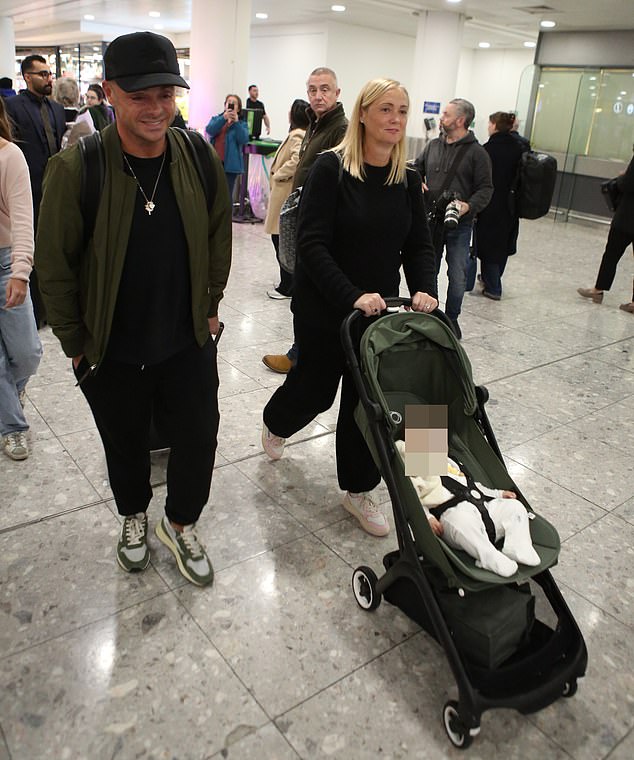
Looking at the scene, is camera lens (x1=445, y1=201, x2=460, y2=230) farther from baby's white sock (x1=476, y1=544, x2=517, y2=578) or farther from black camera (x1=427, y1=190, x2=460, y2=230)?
baby's white sock (x1=476, y1=544, x2=517, y2=578)

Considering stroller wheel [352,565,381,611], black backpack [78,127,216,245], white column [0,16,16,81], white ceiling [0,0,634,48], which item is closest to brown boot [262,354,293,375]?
Result: stroller wheel [352,565,381,611]

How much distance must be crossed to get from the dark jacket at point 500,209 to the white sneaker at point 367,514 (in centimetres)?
407

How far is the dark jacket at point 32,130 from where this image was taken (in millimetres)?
4531

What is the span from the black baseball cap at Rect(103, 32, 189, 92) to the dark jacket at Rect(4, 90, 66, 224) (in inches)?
122

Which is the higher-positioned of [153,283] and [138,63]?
[138,63]

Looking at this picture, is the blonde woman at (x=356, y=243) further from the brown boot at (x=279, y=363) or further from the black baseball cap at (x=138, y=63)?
the brown boot at (x=279, y=363)

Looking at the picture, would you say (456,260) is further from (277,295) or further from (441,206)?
(277,295)

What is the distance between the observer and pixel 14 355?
3039 mm

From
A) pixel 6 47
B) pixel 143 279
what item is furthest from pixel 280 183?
pixel 6 47

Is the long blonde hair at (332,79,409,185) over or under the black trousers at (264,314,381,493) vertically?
over

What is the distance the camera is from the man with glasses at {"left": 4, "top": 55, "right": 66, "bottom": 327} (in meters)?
4.48

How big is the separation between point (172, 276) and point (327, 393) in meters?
0.95

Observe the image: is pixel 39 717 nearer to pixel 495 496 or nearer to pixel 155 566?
pixel 155 566

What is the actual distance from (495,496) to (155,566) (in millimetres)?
1236
